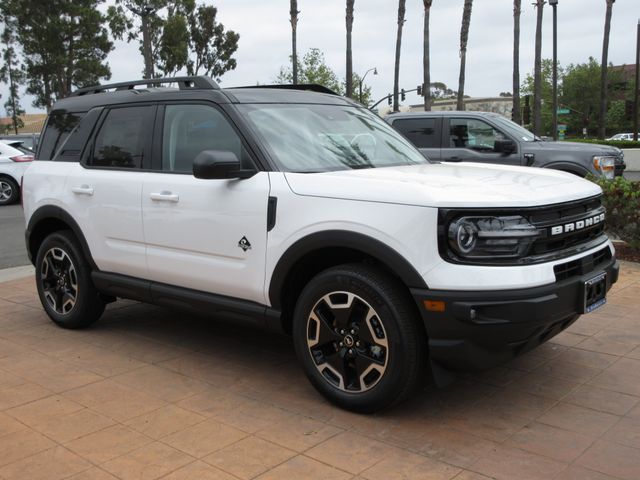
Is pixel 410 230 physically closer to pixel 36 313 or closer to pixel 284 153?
pixel 284 153

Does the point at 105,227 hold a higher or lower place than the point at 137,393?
higher

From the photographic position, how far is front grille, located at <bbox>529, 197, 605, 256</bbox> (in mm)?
3361

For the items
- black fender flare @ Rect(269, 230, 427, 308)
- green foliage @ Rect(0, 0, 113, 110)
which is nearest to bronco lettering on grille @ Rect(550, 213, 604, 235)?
black fender flare @ Rect(269, 230, 427, 308)

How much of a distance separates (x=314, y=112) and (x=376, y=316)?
1.71m

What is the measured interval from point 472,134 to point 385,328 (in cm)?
787

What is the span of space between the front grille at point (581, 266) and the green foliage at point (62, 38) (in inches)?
1586

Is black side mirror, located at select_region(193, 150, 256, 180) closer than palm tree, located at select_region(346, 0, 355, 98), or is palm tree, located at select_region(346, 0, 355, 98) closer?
black side mirror, located at select_region(193, 150, 256, 180)

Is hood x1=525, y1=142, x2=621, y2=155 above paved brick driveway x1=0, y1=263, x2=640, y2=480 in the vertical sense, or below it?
above

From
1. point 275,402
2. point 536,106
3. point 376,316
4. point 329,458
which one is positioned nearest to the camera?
point 329,458

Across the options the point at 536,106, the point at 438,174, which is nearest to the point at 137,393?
the point at 438,174

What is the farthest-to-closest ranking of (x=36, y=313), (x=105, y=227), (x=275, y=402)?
(x=36, y=313)
(x=105, y=227)
(x=275, y=402)

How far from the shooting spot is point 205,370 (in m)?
4.48

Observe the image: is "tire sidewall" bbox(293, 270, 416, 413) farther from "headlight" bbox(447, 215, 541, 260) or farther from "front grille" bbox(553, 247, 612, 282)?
"front grille" bbox(553, 247, 612, 282)

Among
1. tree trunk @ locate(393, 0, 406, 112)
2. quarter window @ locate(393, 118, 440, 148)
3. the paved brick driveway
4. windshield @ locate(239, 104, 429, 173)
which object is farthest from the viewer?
tree trunk @ locate(393, 0, 406, 112)
